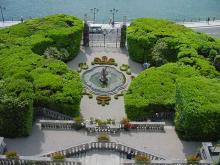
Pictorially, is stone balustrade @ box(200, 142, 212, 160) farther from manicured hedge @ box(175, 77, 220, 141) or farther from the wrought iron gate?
the wrought iron gate

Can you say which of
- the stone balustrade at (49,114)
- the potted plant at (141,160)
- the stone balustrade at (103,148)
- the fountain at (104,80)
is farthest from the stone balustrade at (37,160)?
the fountain at (104,80)

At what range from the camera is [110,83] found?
6097cm

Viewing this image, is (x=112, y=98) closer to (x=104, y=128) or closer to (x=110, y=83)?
(x=110, y=83)

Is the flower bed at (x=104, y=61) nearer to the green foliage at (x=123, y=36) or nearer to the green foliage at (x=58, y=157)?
the green foliage at (x=123, y=36)

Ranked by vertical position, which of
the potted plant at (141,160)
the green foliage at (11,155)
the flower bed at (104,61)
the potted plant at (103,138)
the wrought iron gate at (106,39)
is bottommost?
the potted plant at (141,160)

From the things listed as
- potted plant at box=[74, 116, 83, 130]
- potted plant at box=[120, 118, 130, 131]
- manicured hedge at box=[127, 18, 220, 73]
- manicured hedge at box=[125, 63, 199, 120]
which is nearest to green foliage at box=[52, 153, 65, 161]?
potted plant at box=[74, 116, 83, 130]

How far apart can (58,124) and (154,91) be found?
1295 centimetres

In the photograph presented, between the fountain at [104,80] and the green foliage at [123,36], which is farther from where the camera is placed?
the green foliage at [123,36]

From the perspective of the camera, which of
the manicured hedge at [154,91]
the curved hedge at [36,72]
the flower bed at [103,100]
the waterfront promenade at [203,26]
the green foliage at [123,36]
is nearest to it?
the curved hedge at [36,72]

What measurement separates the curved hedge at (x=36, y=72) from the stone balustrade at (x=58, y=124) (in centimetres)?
181

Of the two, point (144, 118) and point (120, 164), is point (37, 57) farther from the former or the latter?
point (120, 164)

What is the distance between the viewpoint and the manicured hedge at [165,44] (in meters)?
60.8

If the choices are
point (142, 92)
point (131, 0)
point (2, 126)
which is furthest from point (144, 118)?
point (131, 0)

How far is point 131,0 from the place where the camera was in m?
115
